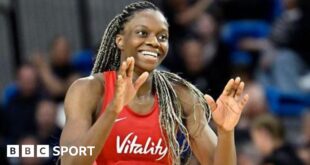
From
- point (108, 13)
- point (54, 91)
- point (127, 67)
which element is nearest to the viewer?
point (127, 67)

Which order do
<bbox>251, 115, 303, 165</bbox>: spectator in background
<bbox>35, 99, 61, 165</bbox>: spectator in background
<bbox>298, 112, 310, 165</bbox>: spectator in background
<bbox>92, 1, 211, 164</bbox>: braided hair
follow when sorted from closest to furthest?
<bbox>92, 1, 211, 164</bbox>: braided hair < <bbox>251, 115, 303, 165</bbox>: spectator in background < <bbox>298, 112, 310, 165</bbox>: spectator in background < <bbox>35, 99, 61, 165</bbox>: spectator in background

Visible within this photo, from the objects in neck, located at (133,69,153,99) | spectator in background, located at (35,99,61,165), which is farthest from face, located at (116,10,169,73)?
spectator in background, located at (35,99,61,165)

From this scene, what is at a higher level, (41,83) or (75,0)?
(75,0)

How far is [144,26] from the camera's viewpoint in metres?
4.62

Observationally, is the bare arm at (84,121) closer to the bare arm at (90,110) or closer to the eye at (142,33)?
the bare arm at (90,110)

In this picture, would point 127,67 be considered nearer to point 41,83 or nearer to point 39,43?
point 41,83

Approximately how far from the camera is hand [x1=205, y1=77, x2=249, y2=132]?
4438 mm

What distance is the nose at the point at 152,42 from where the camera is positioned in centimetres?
458

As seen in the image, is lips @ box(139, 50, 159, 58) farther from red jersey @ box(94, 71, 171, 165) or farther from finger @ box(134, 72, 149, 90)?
finger @ box(134, 72, 149, 90)

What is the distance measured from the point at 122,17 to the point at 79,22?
4.97 m

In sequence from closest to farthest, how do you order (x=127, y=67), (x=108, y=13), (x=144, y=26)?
1. (x=127, y=67)
2. (x=144, y=26)
3. (x=108, y=13)

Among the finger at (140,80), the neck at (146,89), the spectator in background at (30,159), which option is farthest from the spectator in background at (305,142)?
the finger at (140,80)

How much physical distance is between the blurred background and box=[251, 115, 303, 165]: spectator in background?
70cm

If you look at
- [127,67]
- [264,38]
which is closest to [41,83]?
[264,38]
